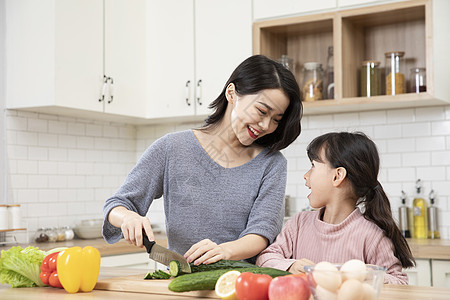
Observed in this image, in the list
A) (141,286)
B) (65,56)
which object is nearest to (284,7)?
(65,56)

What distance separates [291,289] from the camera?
137 centimetres

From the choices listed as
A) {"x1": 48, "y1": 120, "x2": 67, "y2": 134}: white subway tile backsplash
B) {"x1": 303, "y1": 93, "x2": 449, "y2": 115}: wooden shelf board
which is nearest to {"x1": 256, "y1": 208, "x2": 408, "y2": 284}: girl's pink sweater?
{"x1": 303, "y1": 93, "x2": 449, "y2": 115}: wooden shelf board

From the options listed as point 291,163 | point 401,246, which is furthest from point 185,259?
point 291,163

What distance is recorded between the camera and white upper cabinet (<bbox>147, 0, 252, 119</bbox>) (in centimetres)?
401

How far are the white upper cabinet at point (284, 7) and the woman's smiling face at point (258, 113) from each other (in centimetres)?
183

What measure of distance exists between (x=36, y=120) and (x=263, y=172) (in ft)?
7.39

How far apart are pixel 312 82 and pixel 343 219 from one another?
5.83 feet

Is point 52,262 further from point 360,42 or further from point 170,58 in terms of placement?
point 360,42

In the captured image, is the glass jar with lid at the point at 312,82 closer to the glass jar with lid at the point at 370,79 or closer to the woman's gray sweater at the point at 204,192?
the glass jar with lid at the point at 370,79

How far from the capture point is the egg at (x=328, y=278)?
1.24 metres

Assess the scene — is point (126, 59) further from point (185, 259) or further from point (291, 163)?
point (185, 259)

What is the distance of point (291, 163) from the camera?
14.0 feet

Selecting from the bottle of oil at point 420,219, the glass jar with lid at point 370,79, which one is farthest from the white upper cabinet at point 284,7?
the bottle of oil at point 420,219

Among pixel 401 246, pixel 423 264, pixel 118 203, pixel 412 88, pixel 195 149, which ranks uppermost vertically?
pixel 412 88
